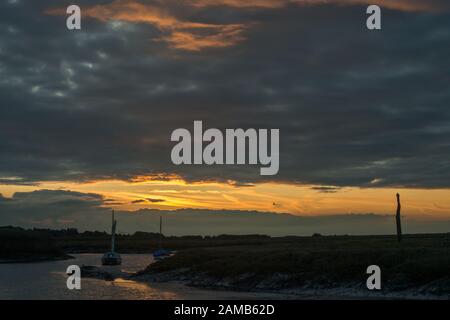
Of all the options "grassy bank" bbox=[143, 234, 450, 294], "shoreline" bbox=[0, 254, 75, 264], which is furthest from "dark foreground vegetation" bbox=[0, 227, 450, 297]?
"shoreline" bbox=[0, 254, 75, 264]

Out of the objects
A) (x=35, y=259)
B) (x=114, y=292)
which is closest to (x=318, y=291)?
(x=114, y=292)

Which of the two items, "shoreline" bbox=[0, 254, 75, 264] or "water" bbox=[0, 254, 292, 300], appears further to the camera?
"shoreline" bbox=[0, 254, 75, 264]

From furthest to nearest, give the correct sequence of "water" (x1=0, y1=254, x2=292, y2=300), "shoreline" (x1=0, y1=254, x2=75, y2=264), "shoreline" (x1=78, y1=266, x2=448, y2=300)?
"shoreline" (x1=0, y1=254, x2=75, y2=264)
"water" (x1=0, y1=254, x2=292, y2=300)
"shoreline" (x1=78, y1=266, x2=448, y2=300)

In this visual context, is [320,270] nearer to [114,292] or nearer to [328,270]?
[328,270]

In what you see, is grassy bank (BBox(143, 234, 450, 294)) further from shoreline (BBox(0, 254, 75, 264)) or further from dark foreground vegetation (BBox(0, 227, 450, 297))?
shoreline (BBox(0, 254, 75, 264))

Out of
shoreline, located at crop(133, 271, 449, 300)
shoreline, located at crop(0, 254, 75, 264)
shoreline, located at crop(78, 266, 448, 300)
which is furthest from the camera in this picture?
shoreline, located at crop(0, 254, 75, 264)

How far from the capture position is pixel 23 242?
19762 centimetres

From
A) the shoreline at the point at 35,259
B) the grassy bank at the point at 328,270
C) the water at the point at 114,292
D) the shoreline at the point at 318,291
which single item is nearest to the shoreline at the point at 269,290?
the shoreline at the point at 318,291

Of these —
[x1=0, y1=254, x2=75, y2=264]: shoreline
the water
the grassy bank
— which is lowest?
[x1=0, y1=254, x2=75, y2=264]: shoreline

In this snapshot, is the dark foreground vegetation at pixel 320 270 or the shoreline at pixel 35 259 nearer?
the dark foreground vegetation at pixel 320 270

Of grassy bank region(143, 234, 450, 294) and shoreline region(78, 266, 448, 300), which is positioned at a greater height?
grassy bank region(143, 234, 450, 294)

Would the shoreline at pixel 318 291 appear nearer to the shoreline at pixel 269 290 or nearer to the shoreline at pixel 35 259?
the shoreline at pixel 269 290
